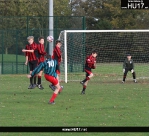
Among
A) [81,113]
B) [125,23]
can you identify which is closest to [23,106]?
[81,113]

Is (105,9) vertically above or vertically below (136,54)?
above

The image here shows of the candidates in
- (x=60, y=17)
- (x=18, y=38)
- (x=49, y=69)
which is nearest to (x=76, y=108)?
(x=49, y=69)

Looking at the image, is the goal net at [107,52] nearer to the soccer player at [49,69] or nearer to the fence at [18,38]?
the fence at [18,38]

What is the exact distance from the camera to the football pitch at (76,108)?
38.1 feet

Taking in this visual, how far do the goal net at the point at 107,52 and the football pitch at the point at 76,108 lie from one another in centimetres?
882

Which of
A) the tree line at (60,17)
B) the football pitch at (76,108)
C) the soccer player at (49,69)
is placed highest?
the tree line at (60,17)

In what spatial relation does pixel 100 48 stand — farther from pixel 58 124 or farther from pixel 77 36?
pixel 58 124

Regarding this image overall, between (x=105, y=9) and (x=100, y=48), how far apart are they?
22.7 metres

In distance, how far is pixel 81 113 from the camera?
1316 centimetres

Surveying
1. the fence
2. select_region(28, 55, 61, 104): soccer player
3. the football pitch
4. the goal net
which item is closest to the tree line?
the fence

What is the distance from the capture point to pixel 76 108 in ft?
46.4

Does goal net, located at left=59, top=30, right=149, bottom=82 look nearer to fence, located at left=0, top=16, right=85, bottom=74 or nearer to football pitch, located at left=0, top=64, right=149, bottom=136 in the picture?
fence, located at left=0, top=16, right=85, bottom=74

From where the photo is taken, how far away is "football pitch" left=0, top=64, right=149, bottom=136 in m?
11.6

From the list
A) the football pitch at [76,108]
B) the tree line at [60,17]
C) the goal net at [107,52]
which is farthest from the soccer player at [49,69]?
the tree line at [60,17]
